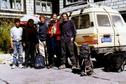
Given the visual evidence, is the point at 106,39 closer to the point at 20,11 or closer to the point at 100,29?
the point at 100,29

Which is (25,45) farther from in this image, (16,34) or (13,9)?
(13,9)

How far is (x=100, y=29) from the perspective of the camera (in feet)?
42.6

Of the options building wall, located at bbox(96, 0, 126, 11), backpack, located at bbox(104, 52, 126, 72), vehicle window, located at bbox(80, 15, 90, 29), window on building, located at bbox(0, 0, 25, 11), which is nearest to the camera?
backpack, located at bbox(104, 52, 126, 72)

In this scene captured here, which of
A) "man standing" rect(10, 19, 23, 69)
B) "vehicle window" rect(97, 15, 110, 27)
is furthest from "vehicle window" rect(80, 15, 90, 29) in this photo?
"man standing" rect(10, 19, 23, 69)

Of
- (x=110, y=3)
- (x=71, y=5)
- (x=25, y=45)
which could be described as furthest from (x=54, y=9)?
(x=25, y=45)

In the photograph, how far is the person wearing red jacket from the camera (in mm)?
13242

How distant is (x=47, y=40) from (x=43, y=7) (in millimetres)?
22931


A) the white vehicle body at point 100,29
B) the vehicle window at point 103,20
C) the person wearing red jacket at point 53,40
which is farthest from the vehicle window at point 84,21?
the person wearing red jacket at point 53,40

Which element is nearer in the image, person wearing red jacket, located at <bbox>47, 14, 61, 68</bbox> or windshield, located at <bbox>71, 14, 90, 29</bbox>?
person wearing red jacket, located at <bbox>47, 14, 61, 68</bbox>

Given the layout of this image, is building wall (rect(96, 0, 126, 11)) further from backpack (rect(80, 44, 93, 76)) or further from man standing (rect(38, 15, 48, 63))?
backpack (rect(80, 44, 93, 76))

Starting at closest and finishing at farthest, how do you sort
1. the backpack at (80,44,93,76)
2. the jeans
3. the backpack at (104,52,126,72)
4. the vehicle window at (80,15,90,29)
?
the backpack at (80,44,93,76)
the backpack at (104,52,126,72)
the jeans
the vehicle window at (80,15,90,29)

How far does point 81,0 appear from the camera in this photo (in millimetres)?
28688

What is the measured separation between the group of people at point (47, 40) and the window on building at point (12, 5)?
19274 mm

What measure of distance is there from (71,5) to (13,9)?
21.5 ft
